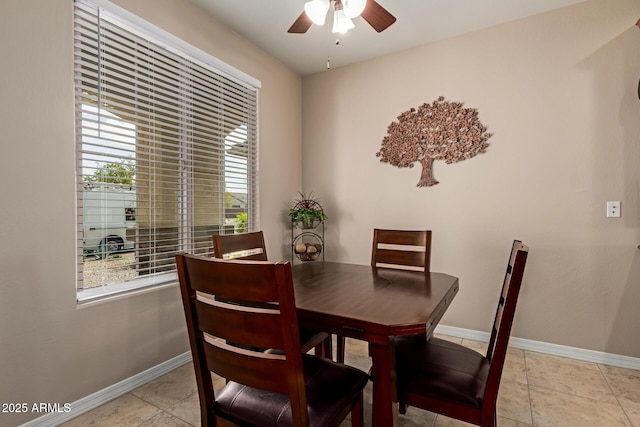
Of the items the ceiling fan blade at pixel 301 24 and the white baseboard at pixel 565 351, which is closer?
the ceiling fan blade at pixel 301 24

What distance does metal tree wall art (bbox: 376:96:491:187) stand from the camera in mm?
2744

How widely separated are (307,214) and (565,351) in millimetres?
2376

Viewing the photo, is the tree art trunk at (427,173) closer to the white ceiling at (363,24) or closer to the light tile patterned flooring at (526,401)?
the white ceiling at (363,24)

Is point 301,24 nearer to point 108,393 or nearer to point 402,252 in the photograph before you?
point 402,252

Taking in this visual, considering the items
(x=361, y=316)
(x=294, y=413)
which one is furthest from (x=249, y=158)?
(x=294, y=413)

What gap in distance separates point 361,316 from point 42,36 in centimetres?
205

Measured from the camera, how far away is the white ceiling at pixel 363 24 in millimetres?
2391

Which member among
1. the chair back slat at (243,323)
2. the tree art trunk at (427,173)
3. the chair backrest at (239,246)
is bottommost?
the chair back slat at (243,323)

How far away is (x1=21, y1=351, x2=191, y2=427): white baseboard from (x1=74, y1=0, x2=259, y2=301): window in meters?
0.55

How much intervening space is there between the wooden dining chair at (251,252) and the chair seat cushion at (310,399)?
0.48 metres

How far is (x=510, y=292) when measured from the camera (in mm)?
1167

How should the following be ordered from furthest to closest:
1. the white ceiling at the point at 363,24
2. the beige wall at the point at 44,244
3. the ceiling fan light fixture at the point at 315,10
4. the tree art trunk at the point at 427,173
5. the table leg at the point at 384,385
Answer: the tree art trunk at the point at 427,173 → the white ceiling at the point at 363,24 → the ceiling fan light fixture at the point at 315,10 → the beige wall at the point at 44,244 → the table leg at the point at 384,385

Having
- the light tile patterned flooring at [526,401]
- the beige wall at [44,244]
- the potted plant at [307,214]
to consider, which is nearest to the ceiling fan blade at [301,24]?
the beige wall at [44,244]

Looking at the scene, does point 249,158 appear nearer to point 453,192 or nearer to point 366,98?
point 366,98
